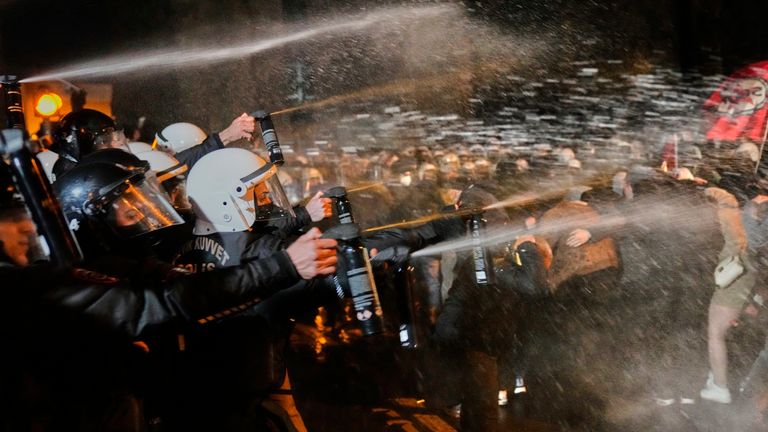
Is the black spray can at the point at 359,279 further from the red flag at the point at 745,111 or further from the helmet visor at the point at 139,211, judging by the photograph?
the red flag at the point at 745,111

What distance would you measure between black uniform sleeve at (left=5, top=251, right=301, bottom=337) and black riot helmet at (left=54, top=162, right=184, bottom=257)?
699mm

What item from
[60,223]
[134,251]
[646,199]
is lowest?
[646,199]

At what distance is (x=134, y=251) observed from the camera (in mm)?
3199

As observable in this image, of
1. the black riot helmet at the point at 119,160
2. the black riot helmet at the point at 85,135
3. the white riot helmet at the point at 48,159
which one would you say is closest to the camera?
the black riot helmet at the point at 119,160

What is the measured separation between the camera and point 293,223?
5168 millimetres

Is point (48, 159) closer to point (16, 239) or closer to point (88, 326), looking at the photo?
point (16, 239)

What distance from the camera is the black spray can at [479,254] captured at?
520 cm

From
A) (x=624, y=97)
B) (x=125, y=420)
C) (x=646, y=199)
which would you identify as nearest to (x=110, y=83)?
(x=646, y=199)

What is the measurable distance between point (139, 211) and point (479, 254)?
2775 millimetres

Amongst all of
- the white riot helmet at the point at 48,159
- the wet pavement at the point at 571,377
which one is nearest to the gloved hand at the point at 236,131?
the white riot helmet at the point at 48,159

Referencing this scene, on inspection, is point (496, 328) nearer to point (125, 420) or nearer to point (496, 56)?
point (125, 420)

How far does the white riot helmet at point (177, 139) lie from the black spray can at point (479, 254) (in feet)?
9.05

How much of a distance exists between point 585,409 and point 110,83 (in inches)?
309

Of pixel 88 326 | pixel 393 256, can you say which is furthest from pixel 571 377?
pixel 88 326
